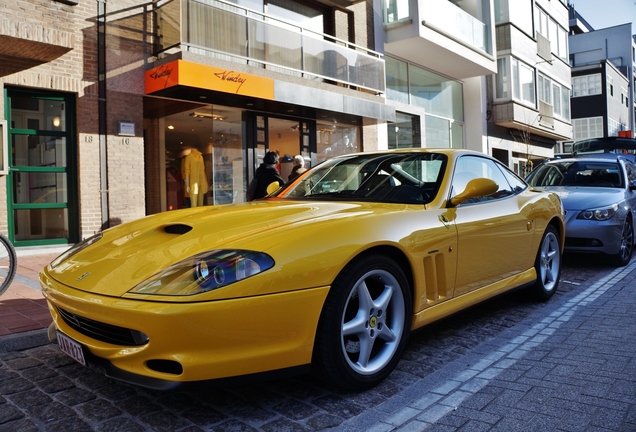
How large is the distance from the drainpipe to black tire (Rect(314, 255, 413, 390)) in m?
7.50

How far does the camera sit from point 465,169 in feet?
13.3

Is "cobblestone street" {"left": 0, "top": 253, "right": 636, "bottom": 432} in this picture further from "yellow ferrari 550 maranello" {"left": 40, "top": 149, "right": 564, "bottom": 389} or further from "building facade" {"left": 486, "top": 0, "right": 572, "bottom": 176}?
"building facade" {"left": 486, "top": 0, "right": 572, "bottom": 176}

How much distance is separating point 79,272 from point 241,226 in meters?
0.91

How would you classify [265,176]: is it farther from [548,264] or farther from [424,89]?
[424,89]

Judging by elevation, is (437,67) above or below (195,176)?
above

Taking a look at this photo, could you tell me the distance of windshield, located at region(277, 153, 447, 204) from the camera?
3654 millimetres

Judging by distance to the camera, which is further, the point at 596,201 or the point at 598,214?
the point at 596,201

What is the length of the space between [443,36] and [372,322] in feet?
48.2

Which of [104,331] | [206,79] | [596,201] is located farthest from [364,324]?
[206,79]

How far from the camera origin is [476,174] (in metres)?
4.11

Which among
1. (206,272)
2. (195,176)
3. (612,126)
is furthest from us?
(612,126)

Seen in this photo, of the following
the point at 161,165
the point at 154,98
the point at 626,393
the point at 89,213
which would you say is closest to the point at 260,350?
the point at 626,393

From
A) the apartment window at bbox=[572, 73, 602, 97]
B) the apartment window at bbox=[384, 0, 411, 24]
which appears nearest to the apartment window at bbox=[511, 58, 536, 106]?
the apartment window at bbox=[384, 0, 411, 24]

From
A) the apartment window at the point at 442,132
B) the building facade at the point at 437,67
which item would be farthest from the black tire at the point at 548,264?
the apartment window at the point at 442,132
